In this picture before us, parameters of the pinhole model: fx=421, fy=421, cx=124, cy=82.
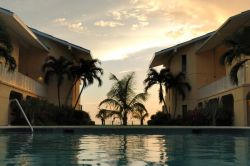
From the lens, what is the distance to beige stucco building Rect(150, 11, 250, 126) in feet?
91.8

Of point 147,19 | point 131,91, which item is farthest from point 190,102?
point 147,19

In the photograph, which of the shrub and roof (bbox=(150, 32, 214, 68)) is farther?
roof (bbox=(150, 32, 214, 68))

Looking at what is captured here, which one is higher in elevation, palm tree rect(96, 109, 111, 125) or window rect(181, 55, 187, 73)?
window rect(181, 55, 187, 73)

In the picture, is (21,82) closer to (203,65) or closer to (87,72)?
(87,72)

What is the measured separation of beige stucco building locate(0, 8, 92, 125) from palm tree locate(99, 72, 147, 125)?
15.6ft

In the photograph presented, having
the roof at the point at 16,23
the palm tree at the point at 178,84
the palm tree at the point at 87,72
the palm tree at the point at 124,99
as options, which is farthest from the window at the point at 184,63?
the roof at the point at 16,23

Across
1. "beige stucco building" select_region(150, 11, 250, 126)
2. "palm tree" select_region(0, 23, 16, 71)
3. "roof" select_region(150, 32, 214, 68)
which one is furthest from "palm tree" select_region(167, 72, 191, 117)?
"palm tree" select_region(0, 23, 16, 71)

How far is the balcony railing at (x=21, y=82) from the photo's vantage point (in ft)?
79.6

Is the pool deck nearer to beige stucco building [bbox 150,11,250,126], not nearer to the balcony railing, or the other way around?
the balcony railing

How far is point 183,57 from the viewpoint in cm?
3753

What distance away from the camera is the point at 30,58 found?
3450cm

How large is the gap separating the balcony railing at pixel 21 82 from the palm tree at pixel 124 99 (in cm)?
498

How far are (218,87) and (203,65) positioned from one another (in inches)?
261

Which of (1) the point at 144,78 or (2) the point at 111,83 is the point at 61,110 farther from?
(1) the point at 144,78
